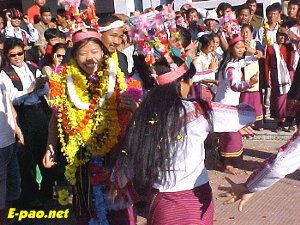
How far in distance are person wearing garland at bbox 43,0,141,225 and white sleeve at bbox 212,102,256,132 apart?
81 cm

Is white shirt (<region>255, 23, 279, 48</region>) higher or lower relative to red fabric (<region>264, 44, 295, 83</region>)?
higher

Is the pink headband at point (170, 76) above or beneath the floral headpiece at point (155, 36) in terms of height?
beneath

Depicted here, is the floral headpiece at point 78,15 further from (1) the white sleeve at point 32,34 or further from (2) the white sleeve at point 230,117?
(1) the white sleeve at point 32,34

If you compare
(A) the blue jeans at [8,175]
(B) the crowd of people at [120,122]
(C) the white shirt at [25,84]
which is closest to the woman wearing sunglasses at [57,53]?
(B) the crowd of people at [120,122]

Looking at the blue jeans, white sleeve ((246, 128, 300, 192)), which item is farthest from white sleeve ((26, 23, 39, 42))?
white sleeve ((246, 128, 300, 192))

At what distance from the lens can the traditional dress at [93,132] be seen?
390 cm

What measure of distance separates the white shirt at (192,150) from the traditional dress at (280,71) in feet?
16.1

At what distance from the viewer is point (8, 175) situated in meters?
5.04

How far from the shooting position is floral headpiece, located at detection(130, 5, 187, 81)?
3537 mm

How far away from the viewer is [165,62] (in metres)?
3.42

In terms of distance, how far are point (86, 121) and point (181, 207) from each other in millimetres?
1068

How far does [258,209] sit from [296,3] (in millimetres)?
4738

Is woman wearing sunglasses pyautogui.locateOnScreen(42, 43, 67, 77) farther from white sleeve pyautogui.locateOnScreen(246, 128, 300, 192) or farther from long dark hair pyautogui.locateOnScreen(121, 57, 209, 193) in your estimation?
white sleeve pyautogui.locateOnScreen(246, 128, 300, 192)

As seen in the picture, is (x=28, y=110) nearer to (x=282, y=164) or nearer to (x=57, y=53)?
(x=57, y=53)
